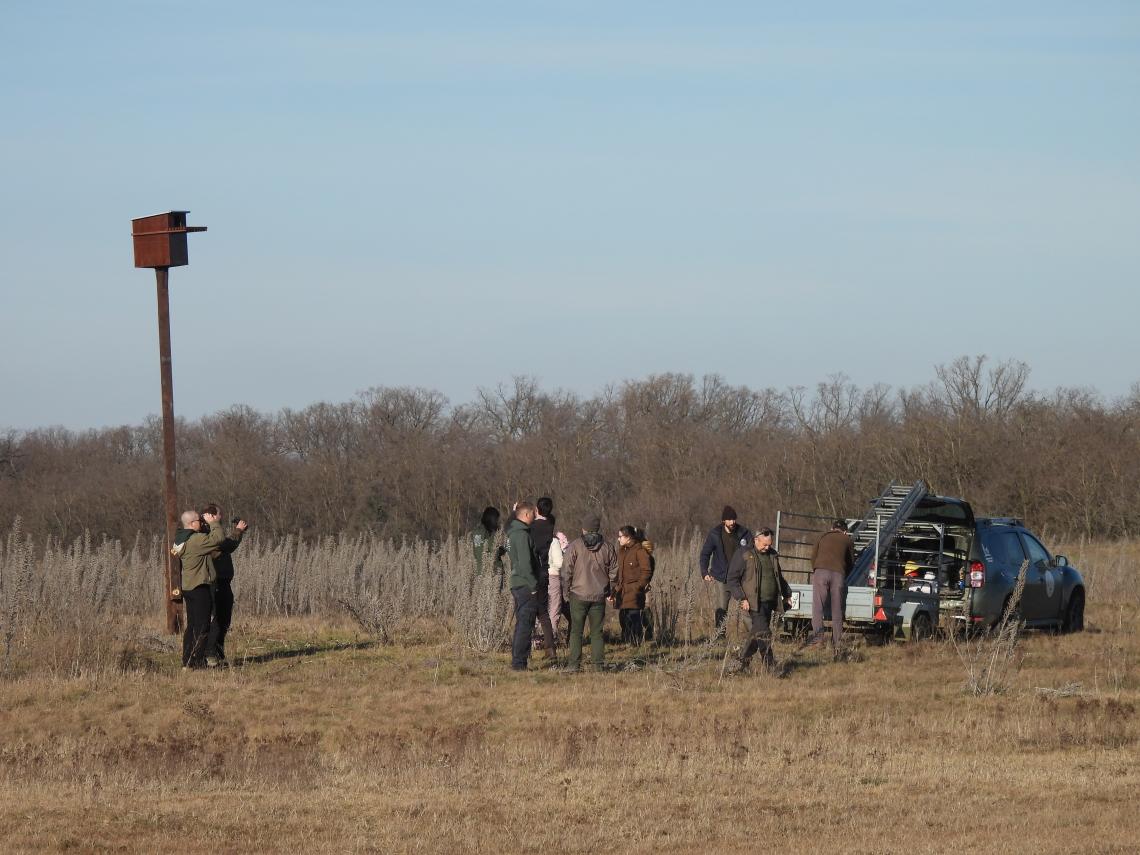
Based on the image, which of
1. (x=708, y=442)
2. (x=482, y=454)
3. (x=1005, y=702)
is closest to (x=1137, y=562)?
(x=1005, y=702)

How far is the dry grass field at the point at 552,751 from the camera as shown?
8523 millimetres

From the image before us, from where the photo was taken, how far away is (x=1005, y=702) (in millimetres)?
13250

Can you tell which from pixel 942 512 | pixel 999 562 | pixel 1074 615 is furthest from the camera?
pixel 1074 615

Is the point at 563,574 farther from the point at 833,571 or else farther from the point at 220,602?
the point at 220,602

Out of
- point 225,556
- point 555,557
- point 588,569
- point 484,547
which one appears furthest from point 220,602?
point 588,569

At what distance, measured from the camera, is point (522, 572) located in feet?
49.0

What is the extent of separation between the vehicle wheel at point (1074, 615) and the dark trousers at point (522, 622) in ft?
26.4

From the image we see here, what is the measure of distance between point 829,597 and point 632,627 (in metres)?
2.31

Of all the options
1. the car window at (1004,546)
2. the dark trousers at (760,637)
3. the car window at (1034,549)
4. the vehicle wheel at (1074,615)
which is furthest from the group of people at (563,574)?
the vehicle wheel at (1074,615)

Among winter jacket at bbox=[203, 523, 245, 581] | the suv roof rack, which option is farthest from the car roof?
winter jacket at bbox=[203, 523, 245, 581]

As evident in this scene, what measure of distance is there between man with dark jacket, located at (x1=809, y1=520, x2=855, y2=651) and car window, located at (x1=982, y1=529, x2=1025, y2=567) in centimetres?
216

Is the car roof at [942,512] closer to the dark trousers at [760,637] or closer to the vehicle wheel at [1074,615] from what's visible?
the vehicle wheel at [1074,615]

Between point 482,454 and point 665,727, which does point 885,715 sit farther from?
point 482,454

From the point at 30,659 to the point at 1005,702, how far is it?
9.71 metres
